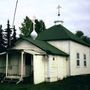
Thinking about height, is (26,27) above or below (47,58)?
above

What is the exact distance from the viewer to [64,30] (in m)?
35.0

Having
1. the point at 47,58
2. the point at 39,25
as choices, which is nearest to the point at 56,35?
the point at 47,58

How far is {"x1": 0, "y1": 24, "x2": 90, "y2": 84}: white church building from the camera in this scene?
26.0 meters

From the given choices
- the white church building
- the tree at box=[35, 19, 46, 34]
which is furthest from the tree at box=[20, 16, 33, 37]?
the white church building

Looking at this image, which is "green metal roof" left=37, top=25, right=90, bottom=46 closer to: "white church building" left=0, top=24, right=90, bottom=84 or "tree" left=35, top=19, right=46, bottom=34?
"white church building" left=0, top=24, right=90, bottom=84

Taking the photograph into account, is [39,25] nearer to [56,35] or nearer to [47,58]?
[56,35]

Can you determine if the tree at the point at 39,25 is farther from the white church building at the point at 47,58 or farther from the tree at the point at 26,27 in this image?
the white church building at the point at 47,58

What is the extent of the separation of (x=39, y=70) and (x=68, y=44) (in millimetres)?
7669

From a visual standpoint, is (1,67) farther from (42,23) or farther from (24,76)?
(42,23)

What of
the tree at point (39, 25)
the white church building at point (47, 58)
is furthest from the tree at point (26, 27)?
the white church building at point (47, 58)

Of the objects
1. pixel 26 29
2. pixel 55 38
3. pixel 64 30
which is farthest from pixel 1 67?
pixel 26 29

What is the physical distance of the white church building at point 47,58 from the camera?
85.5ft

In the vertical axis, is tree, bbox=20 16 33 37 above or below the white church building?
above

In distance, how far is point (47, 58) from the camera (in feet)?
89.3
